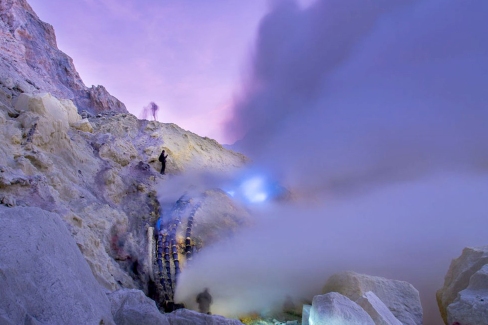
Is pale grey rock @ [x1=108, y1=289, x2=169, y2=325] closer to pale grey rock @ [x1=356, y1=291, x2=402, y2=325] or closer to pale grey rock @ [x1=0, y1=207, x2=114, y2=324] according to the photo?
pale grey rock @ [x1=0, y1=207, x2=114, y2=324]

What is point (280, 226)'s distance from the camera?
13641 millimetres

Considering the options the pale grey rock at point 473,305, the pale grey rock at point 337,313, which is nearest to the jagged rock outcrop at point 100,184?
the pale grey rock at point 337,313

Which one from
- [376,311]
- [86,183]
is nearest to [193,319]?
[376,311]

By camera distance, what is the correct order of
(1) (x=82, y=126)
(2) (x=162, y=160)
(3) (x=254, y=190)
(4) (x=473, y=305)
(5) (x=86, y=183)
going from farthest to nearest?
1. (3) (x=254, y=190)
2. (2) (x=162, y=160)
3. (1) (x=82, y=126)
4. (5) (x=86, y=183)
5. (4) (x=473, y=305)

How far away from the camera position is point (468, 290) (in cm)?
640

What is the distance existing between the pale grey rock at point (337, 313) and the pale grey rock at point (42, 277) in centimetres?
366

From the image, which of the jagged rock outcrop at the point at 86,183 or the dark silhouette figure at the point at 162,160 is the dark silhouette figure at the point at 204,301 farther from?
the dark silhouette figure at the point at 162,160

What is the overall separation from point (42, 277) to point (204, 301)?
6.92 metres

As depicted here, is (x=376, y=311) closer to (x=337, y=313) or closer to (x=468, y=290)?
(x=337, y=313)

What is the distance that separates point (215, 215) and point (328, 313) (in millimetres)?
7197

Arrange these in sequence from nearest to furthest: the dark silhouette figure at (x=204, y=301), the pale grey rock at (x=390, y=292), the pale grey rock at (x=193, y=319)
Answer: the pale grey rock at (x=193, y=319) → the pale grey rock at (x=390, y=292) → the dark silhouette figure at (x=204, y=301)

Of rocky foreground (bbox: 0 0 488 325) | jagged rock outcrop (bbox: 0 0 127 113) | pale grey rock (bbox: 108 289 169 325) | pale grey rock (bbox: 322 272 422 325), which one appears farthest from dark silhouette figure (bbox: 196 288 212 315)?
jagged rock outcrop (bbox: 0 0 127 113)

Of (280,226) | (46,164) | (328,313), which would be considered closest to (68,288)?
(328,313)

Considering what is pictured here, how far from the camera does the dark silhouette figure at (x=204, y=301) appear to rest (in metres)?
8.65
